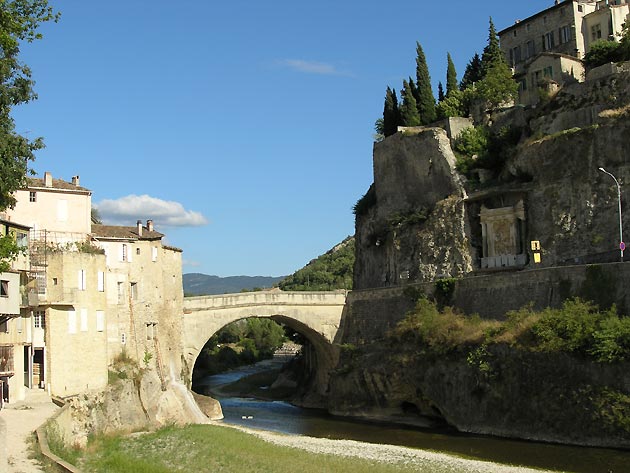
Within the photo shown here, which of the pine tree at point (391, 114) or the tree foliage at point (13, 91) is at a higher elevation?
the pine tree at point (391, 114)

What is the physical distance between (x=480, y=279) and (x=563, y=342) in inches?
434

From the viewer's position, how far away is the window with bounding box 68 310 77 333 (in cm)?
4212

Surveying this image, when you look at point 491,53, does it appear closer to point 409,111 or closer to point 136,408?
point 409,111

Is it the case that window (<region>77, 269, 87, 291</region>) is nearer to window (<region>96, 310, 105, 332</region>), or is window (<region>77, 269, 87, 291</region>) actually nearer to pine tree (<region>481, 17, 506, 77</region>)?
window (<region>96, 310, 105, 332</region>)

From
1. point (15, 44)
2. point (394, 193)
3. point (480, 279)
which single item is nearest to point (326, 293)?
point (394, 193)

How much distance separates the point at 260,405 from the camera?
217ft

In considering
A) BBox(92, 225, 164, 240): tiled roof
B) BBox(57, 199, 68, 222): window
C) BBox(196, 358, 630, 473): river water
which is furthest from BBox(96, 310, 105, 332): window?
BBox(196, 358, 630, 473): river water

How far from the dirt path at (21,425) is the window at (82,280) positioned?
18.8ft

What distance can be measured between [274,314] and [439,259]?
12101 mm

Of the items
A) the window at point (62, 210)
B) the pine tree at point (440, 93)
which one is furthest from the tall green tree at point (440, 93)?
the window at point (62, 210)

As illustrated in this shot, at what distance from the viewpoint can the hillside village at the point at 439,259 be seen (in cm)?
4125

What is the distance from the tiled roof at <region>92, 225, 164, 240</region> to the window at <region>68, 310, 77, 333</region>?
7744mm

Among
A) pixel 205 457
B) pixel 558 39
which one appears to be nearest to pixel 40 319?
pixel 205 457

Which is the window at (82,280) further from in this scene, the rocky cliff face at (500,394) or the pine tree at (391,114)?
the pine tree at (391,114)
